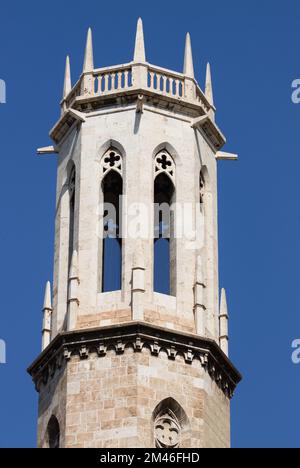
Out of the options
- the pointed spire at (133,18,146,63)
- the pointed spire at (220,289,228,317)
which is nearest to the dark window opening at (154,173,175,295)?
the pointed spire at (220,289,228,317)

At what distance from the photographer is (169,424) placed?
5603cm

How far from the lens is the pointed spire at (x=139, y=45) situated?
61.2 m

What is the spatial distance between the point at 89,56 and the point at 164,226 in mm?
5768

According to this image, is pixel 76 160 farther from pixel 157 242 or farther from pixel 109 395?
pixel 109 395

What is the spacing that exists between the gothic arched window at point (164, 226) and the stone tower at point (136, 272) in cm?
4

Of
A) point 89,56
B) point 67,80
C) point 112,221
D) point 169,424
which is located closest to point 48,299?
point 112,221

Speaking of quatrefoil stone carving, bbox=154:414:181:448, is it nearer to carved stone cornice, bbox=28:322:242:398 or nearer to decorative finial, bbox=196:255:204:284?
carved stone cornice, bbox=28:322:242:398

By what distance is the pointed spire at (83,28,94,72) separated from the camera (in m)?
61.6

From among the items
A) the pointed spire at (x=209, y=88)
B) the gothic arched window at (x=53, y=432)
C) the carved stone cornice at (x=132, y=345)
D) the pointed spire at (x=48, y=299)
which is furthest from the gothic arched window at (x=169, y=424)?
the pointed spire at (x=209, y=88)

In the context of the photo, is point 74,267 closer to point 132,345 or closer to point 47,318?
point 47,318

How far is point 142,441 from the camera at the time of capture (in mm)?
54938
